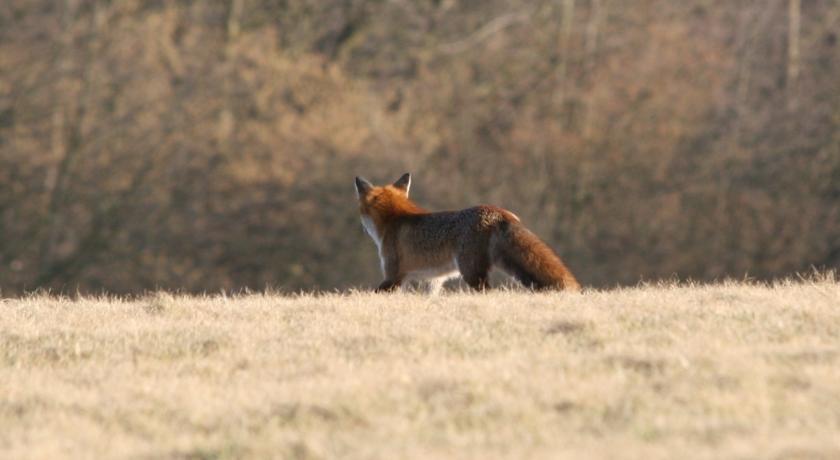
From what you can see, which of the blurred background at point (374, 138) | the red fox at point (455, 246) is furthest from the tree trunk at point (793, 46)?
the red fox at point (455, 246)

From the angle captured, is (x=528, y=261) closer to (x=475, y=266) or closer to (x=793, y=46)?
(x=475, y=266)

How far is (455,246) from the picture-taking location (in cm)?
1185

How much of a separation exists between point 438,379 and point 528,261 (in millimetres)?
3931

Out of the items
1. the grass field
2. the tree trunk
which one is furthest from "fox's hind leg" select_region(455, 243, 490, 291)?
the tree trunk

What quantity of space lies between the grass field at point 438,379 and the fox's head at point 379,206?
1985 millimetres

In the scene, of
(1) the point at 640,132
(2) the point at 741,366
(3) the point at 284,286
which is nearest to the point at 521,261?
(2) the point at 741,366

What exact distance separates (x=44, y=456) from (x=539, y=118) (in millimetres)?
24252

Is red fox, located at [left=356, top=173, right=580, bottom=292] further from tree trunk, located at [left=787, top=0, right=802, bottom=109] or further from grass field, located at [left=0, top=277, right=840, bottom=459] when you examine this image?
tree trunk, located at [left=787, top=0, right=802, bottom=109]

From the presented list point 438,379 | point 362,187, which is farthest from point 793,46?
point 438,379

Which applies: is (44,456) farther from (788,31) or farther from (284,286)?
(788,31)

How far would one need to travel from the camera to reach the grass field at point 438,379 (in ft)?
20.8

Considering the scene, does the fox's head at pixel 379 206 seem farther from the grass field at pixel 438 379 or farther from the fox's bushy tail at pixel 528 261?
the grass field at pixel 438 379

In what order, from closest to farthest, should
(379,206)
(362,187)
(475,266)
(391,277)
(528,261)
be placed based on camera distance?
(528,261)
(475,266)
(391,277)
(379,206)
(362,187)

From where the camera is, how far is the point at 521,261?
11.4 m
